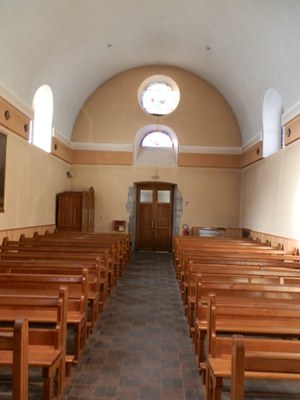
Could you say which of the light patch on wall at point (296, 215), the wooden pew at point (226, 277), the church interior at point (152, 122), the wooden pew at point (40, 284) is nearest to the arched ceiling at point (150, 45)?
the church interior at point (152, 122)

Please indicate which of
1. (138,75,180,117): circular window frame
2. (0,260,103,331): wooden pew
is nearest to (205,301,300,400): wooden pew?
(0,260,103,331): wooden pew

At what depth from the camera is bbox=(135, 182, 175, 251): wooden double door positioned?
42.2 ft

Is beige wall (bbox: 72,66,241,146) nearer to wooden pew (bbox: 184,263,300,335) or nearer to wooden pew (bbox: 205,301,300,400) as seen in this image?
wooden pew (bbox: 184,263,300,335)

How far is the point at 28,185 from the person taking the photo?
8516mm

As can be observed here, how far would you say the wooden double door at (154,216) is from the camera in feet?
42.2

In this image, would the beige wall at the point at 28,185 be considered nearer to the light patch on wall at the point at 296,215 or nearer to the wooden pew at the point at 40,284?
the wooden pew at the point at 40,284

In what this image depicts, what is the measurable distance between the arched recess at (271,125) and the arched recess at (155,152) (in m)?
3.55

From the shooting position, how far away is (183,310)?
541cm

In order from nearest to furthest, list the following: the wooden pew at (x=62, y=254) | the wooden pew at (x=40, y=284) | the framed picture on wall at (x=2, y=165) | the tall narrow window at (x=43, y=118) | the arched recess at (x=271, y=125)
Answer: the wooden pew at (x=40, y=284)
the wooden pew at (x=62, y=254)
the framed picture on wall at (x=2, y=165)
the arched recess at (x=271, y=125)
the tall narrow window at (x=43, y=118)

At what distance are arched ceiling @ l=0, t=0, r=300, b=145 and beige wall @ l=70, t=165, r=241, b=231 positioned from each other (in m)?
1.75

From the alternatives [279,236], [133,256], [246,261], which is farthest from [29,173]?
[279,236]

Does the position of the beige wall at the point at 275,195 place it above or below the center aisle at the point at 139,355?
above

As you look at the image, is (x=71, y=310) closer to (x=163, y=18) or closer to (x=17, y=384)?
(x=17, y=384)

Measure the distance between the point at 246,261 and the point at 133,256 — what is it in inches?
246
